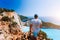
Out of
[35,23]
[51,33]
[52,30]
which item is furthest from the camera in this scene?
[52,30]

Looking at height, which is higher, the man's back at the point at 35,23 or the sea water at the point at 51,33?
the man's back at the point at 35,23

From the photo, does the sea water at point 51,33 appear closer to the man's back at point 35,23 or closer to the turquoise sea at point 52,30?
the turquoise sea at point 52,30

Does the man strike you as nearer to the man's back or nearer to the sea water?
the man's back

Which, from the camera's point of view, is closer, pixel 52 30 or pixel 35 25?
pixel 35 25

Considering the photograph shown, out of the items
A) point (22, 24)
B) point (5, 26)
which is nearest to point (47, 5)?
point (22, 24)

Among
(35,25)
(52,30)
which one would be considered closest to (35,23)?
(35,25)

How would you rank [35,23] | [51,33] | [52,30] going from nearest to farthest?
[35,23], [51,33], [52,30]

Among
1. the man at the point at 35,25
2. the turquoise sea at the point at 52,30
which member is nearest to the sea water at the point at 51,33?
the turquoise sea at the point at 52,30

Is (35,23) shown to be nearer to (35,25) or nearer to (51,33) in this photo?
(35,25)

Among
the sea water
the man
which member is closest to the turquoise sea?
the sea water

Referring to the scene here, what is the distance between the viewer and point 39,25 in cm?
682

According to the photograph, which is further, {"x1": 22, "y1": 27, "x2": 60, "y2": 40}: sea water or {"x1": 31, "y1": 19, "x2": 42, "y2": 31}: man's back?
{"x1": 22, "y1": 27, "x2": 60, "y2": 40}: sea water

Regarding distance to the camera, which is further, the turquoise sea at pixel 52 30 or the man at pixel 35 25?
the turquoise sea at pixel 52 30

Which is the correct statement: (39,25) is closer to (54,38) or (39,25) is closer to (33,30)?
(33,30)
